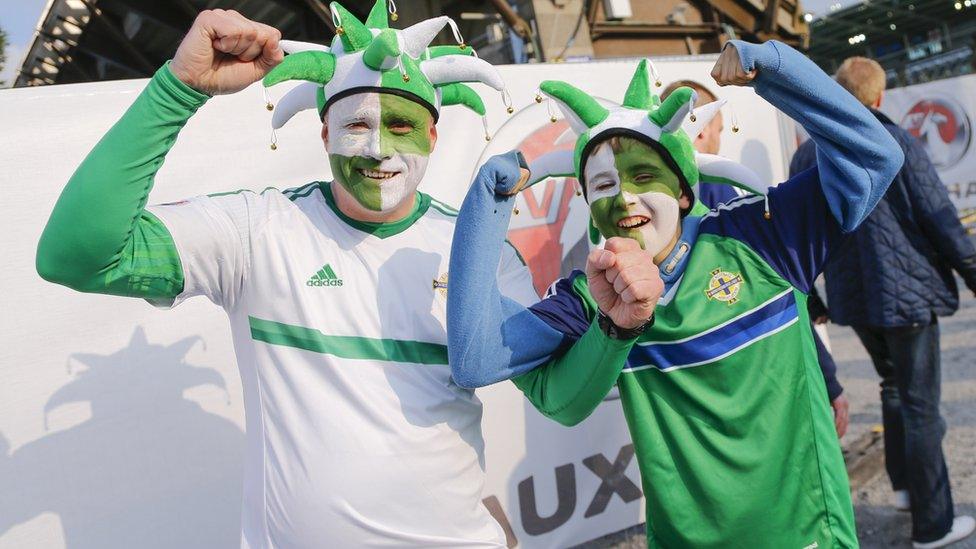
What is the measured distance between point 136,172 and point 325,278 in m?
0.46

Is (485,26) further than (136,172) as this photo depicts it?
Yes

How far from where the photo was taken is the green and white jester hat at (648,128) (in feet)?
5.89

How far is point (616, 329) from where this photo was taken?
148cm

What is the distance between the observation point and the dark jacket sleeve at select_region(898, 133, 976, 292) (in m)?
2.87

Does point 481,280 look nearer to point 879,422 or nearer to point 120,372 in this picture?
point 120,372

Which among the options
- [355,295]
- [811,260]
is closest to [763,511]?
[811,260]

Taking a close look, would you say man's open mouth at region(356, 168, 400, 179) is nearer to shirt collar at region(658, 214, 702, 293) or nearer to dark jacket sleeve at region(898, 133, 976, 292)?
shirt collar at region(658, 214, 702, 293)

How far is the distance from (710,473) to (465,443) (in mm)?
597

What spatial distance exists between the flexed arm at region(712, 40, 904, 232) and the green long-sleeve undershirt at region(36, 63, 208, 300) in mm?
1092

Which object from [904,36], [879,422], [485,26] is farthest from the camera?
[904,36]

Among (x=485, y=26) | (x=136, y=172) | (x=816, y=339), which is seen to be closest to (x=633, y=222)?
(x=136, y=172)

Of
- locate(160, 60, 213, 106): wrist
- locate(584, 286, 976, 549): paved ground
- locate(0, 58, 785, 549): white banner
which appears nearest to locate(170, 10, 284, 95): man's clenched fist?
locate(160, 60, 213, 106): wrist

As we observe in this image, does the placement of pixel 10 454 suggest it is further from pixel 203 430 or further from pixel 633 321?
pixel 633 321

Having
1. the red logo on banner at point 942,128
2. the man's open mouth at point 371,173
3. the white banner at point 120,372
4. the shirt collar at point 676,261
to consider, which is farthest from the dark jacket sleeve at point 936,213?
the red logo on banner at point 942,128
